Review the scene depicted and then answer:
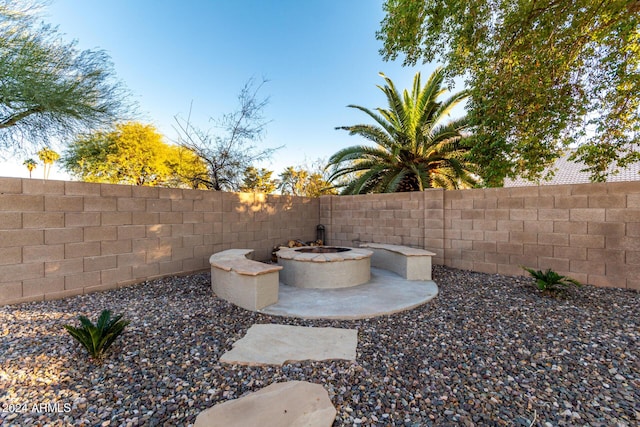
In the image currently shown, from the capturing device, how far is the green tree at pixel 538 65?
462 centimetres

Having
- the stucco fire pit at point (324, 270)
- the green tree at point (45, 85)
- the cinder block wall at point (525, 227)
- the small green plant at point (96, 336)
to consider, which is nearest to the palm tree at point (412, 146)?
the cinder block wall at point (525, 227)

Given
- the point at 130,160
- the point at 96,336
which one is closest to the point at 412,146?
the point at 96,336

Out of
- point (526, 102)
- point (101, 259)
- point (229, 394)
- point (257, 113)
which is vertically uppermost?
point (257, 113)

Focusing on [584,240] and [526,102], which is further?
[526,102]

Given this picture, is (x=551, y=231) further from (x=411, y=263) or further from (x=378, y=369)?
(x=378, y=369)

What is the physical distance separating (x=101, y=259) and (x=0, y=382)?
2.41 metres

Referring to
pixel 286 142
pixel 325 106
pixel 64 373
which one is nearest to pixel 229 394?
pixel 64 373

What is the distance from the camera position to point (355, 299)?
365 centimetres

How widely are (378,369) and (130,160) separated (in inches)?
641

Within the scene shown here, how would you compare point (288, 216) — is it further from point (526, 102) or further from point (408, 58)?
point (526, 102)

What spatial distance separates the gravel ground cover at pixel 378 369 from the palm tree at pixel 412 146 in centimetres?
495

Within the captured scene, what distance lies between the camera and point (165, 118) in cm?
744

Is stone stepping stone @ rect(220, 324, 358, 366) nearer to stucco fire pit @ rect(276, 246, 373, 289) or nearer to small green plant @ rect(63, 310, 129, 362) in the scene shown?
small green plant @ rect(63, 310, 129, 362)

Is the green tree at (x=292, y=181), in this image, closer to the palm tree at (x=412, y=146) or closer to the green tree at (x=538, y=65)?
the palm tree at (x=412, y=146)
